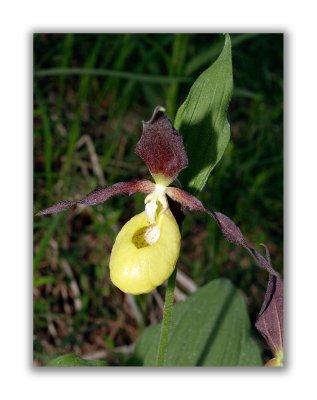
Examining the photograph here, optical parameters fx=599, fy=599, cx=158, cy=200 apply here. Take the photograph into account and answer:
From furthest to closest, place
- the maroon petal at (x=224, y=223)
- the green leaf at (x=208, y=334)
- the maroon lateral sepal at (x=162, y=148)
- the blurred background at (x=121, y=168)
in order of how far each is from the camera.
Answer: the blurred background at (x=121, y=168)
the green leaf at (x=208, y=334)
the maroon petal at (x=224, y=223)
the maroon lateral sepal at (x=162, y=148)

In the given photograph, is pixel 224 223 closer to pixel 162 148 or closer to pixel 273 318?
pixel 162 148

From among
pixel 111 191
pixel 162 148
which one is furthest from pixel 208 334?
pixel 162 148

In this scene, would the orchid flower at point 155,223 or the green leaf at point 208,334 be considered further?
the green leaf at point 208,334

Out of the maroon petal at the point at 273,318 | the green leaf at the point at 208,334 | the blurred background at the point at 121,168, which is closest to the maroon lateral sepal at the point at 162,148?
the maroon petal at the point at 273,318

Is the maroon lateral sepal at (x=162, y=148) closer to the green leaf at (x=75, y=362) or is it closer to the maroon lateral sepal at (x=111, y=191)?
the maroon lateral sepal at (x=111, y=191)

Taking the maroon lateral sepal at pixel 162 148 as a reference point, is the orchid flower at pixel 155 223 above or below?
below

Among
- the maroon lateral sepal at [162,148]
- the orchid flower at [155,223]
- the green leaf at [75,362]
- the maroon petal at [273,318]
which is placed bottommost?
the green leaf at [75,362]
